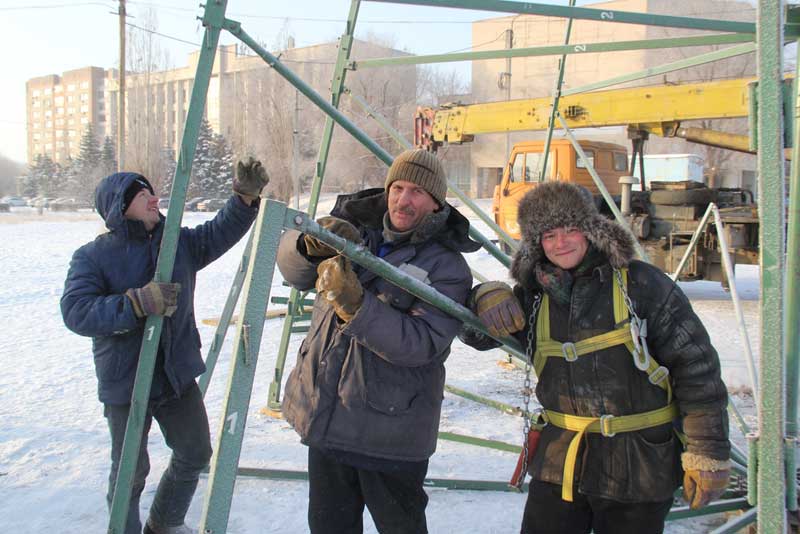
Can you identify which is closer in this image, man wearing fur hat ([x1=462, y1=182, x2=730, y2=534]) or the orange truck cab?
man wearing fur hat ([x1=462, y1=182, x2=730, y2=534])

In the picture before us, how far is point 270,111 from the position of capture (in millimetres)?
32344

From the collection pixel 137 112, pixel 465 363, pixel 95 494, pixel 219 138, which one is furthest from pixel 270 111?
pixel 95 494

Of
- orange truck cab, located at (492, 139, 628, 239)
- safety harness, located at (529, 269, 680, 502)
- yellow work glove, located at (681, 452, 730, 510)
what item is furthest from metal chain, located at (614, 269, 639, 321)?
orange truck cab, located at (492, 139, 628, 239)

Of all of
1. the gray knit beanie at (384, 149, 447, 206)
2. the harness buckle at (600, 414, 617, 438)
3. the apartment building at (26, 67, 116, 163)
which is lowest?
the harness buckle at (600, 414, 617, 438)

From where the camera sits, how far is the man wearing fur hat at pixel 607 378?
1.77 m

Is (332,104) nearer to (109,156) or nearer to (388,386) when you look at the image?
(388,386)

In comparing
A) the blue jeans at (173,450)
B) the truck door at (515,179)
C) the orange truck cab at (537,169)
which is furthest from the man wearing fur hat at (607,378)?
the truck door at (515,179)

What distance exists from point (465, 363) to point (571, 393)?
13.0 ft

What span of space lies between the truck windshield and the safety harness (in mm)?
9079

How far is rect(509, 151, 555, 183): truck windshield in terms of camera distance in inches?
421

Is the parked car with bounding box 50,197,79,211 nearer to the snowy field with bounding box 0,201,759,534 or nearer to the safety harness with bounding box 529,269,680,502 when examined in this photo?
the snowy field with bounding box 0,201,759,534

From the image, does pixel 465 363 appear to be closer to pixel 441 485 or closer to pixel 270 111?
pixel 441 485

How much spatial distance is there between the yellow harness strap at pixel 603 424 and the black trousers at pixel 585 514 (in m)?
0.07

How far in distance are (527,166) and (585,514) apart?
933 cm
